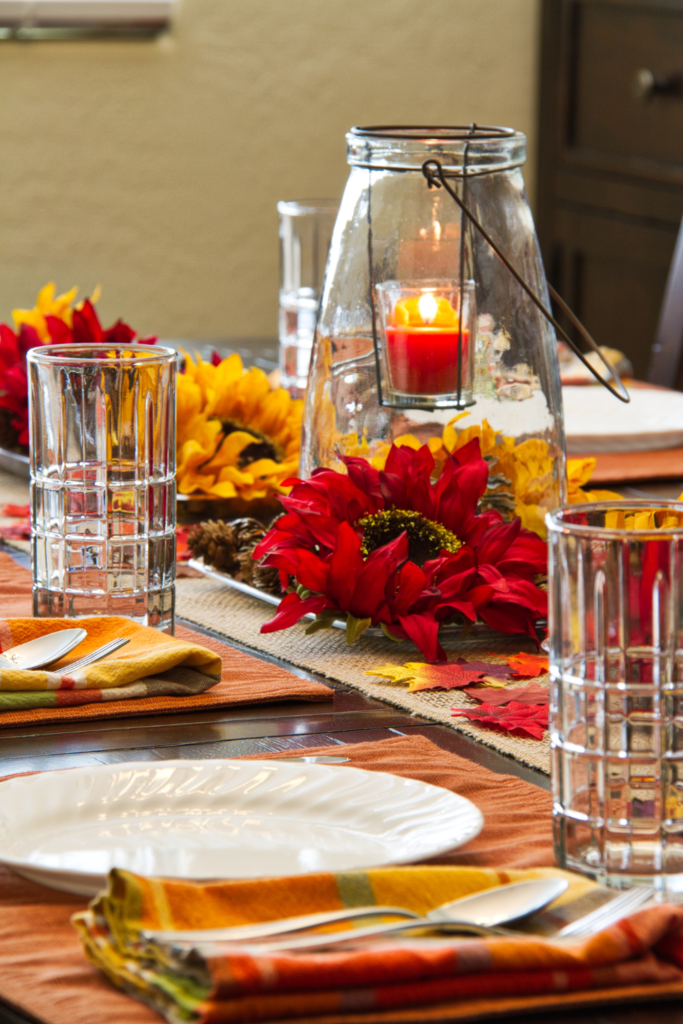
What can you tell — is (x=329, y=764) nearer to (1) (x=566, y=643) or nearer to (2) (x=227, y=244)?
(1) (x=566, y=643)

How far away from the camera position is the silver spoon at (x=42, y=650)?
2.76ft

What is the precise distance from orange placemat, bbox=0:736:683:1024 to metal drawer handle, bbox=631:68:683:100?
313 centimetres

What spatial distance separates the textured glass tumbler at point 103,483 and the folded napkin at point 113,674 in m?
0.06

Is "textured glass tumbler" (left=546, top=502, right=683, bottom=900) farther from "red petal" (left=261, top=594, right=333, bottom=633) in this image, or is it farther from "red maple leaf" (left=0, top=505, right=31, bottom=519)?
"red maple leaf" (left=0, top=505, right=31, bottom=519)

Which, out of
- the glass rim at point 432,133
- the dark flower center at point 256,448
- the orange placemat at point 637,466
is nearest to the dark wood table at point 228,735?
the glass rim at point 432,133

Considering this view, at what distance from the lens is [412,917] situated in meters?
0.49

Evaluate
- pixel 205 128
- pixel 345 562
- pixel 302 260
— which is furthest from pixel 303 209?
pixel 205 128

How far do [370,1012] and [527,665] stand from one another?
0.46m

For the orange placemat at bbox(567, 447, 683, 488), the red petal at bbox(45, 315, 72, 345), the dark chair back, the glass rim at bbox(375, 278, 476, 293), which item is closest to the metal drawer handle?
the dark chair back

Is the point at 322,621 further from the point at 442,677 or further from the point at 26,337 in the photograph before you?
the point at 26,337

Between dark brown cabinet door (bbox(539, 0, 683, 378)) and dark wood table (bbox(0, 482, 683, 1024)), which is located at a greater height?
dark brown cabinet door (bbox(539, 0, 683, 378))

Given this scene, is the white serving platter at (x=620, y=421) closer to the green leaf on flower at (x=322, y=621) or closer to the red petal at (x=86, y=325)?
the red petal at (x=86, y=325)

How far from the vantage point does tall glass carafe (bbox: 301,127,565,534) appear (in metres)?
1.01

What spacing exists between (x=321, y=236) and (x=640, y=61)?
2.07 metres
